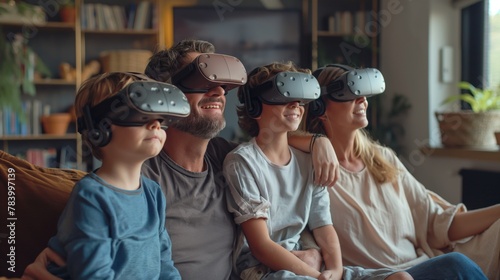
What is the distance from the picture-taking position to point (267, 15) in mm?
5707

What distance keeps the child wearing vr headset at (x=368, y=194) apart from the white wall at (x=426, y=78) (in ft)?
7.63

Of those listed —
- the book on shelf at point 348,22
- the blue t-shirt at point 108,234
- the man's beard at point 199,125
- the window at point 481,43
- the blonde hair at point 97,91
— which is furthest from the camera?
the book on shelf at point 348,22

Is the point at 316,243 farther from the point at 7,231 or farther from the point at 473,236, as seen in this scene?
the point at 7,231

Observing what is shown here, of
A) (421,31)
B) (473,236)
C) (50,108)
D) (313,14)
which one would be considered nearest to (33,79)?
(50,108)

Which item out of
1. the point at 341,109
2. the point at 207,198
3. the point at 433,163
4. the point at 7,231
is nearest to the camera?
the point at 7,231

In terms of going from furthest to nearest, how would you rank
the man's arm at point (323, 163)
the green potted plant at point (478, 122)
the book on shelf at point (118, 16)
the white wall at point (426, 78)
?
1. the book on shelf at point (118, 16)
2. the white wall at point (426, 78)
3. the green potted plant at point (478, 122)
4. the man's arm at point (323, 163)

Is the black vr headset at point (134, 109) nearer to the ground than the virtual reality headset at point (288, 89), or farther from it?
nearer to the ground

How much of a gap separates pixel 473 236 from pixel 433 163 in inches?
103

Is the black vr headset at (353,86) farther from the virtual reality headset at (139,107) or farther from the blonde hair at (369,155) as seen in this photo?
the virtual reality headset at (139,107)

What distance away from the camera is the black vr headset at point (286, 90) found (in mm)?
1646

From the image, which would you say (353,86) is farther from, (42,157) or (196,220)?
Answer: (42,157)

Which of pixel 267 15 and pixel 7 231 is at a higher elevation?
pixel 267 15

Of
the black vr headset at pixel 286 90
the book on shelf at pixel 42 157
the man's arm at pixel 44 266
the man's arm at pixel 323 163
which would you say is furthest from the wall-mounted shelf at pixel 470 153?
the book on shelf at pixel 42 157

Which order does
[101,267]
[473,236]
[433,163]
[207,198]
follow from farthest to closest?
1. [433,163]
2. [473,236]
3. [207,198]
4. [101,267]
